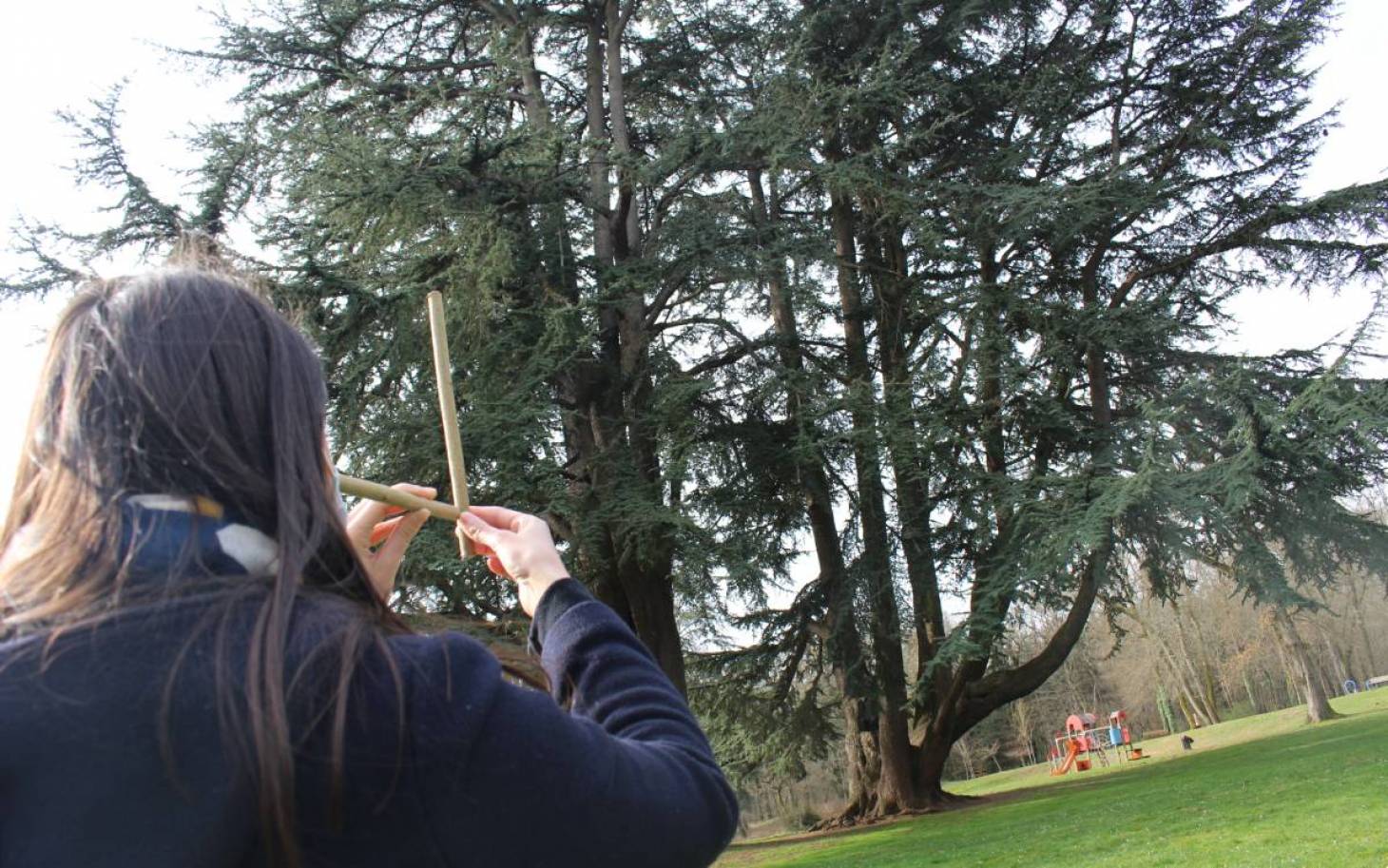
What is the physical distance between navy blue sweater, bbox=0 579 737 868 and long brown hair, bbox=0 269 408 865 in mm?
20

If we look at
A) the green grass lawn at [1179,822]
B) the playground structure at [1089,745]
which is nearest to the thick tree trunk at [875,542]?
the green grass lawn at [1179,822]

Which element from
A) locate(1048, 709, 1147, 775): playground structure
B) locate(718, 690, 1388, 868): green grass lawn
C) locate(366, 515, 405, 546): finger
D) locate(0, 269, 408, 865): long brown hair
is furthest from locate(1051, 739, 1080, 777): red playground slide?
locate(0, 269, 408, 865): long brown hair

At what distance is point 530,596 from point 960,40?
16.1 meters

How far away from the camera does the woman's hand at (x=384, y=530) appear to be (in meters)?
1.44

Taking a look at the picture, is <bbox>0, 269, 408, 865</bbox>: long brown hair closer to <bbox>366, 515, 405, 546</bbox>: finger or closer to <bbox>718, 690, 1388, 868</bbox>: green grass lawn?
<bbox>366, 515, 405, 546</bbox>: finger

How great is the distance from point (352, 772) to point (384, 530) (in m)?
0.69

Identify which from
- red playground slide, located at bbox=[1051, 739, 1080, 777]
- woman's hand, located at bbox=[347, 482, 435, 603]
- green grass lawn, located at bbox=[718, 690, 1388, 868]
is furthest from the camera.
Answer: red playground slide, located at bbox=[1051, 739, 1080, 777]

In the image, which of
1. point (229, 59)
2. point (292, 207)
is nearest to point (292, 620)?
point (292, 207)

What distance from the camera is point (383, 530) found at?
1.50m

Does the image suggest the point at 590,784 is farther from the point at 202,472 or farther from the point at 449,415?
the point at 449,415

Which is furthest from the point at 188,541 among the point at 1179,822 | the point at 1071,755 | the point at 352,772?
the point at 1071,755

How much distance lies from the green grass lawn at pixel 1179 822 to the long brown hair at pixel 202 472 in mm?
7948

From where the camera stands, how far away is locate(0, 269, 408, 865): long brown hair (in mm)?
827

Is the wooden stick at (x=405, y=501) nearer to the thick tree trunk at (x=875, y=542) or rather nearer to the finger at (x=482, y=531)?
the finger at (x=482, y=531)
